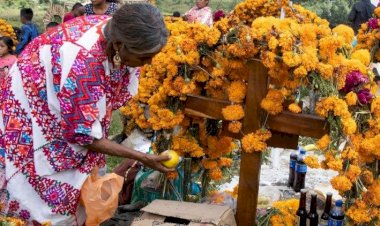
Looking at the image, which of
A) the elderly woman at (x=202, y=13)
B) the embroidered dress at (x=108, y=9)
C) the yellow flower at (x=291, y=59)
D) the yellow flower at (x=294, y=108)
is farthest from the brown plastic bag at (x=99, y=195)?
the elderly woman at (x=202, y=13)

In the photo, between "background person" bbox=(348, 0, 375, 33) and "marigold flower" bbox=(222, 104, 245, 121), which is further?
"background person" bbox=(348, 0, 375, 33)

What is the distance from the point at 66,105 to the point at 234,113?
98 cm

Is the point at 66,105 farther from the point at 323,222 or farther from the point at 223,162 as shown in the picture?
the point at 323,222

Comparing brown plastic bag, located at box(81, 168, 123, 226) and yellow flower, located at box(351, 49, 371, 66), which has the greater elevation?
yellow flower, located at box(351, 49, 371, 66)

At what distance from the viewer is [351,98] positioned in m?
2.98

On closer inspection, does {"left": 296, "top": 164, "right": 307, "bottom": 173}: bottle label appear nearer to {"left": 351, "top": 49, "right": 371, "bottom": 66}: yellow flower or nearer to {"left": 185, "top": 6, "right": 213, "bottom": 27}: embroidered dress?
{"left": 351, "top": 49, "right": 371, "bottom": 66}: yellow flower

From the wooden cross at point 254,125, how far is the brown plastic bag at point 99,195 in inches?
25.3

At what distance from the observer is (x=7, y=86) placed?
9.71 feet

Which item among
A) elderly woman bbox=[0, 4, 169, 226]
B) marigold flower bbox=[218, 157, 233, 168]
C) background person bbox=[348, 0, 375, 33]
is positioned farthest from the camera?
background person bbox=[348, 0, 375, 33]

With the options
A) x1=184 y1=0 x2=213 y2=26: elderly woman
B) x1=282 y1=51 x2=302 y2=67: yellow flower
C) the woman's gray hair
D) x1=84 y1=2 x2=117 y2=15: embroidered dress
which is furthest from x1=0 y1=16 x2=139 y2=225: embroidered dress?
x1=184 y1=0 x2=213 y2=26: elderly woman

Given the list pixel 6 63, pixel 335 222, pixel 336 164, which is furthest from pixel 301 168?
pixel 6 63

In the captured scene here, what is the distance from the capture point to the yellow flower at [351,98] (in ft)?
9.78

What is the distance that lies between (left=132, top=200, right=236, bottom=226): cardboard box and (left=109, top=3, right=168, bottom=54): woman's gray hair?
3.07 ft

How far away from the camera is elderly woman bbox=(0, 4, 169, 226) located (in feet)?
8.86
